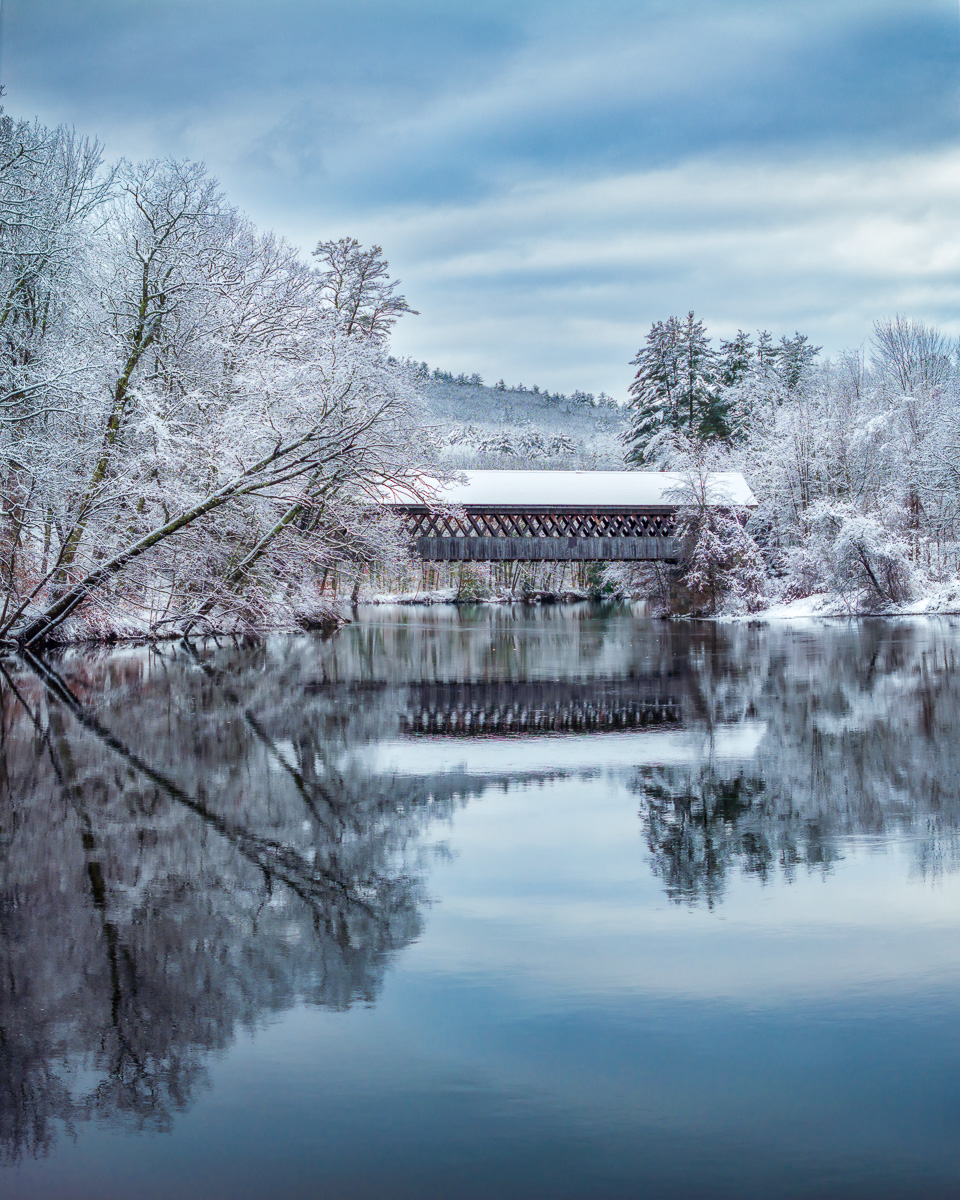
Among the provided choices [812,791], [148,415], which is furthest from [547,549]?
[812,791]

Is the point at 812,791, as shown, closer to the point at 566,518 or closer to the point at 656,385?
the point at 566,518

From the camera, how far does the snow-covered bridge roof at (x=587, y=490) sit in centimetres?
3938

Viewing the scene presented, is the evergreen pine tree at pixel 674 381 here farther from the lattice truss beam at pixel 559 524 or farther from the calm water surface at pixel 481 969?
the calm water surface at pixel 481 969

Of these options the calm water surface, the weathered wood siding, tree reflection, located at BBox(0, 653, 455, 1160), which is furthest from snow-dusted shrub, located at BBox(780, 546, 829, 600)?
tree reflection, located at BBox(0, 653, 455, 1160)

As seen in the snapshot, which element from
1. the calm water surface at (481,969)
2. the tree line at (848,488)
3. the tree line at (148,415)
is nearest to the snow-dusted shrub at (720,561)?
the tree line at (848,488)

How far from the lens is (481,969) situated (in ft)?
13.3

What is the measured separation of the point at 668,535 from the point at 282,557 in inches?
783

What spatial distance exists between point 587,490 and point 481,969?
37.5 metres

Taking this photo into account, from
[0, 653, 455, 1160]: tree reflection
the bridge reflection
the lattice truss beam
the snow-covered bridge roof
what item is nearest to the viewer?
[0, 653, 455, 1160]: tree reflection

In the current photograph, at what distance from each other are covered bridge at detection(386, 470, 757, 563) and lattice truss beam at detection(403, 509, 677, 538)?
4cm

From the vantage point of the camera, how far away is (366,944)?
4.32 meters

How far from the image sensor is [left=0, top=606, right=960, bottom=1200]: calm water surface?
282 centimetres

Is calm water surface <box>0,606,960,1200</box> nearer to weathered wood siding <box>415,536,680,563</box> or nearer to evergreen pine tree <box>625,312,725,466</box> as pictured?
weathered wood siding <box>415,536,680,563</box>

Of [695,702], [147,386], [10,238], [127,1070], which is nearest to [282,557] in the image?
[147,386]
